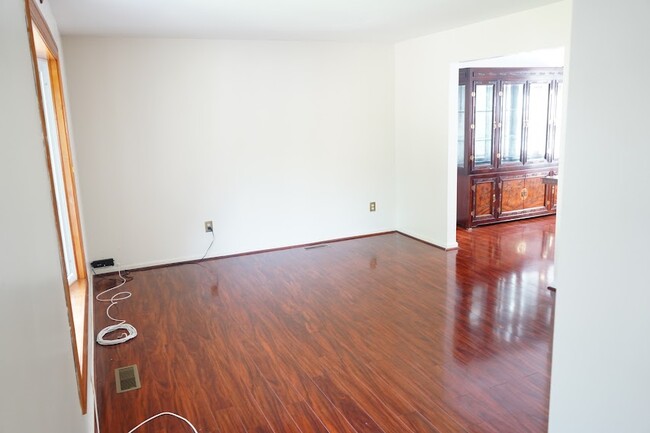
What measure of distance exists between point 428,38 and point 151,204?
3.45m

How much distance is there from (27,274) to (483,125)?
5.88 metres

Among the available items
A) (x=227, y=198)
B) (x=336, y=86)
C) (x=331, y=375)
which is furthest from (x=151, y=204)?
(x=331, y=375)

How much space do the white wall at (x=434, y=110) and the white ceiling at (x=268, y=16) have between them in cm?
20

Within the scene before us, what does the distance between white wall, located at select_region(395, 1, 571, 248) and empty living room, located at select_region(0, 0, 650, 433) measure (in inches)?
1.1

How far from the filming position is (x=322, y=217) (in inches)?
229

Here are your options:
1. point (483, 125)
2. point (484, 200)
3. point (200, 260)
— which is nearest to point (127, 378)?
point (200, 260)

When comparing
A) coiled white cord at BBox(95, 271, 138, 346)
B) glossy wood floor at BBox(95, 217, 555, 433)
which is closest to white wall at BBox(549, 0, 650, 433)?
glossy wood floor at BBox(95, 217, 555, 433)

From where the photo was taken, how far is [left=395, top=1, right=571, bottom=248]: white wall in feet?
14.3

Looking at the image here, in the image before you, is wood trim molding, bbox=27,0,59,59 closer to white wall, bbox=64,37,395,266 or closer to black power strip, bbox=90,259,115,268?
→ white wall, bbox=64,37,395,266

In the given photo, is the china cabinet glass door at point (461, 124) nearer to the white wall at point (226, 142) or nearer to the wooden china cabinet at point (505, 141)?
the wooden china cabinet at point (505, 141)

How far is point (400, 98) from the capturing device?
5.83 meters

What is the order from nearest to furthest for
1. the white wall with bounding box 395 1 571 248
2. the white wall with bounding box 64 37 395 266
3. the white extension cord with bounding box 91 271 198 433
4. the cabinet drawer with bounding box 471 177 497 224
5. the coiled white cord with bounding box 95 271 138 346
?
1. the white extension cord with bounding box 91 271 198 433
2. the coiled white cord with bounding box 95 271 138 346
3. the white wall with bounding box 395 1 571 248
4. the white wall with bounding box 64 37 395 266
5. the cabinet drawer with bounding box 471 177 497 224

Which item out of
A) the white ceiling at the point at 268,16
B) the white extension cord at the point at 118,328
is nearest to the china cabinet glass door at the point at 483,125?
the white ceiling at the point at 268,16

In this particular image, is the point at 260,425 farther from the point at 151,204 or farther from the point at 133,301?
the point at 151,204
